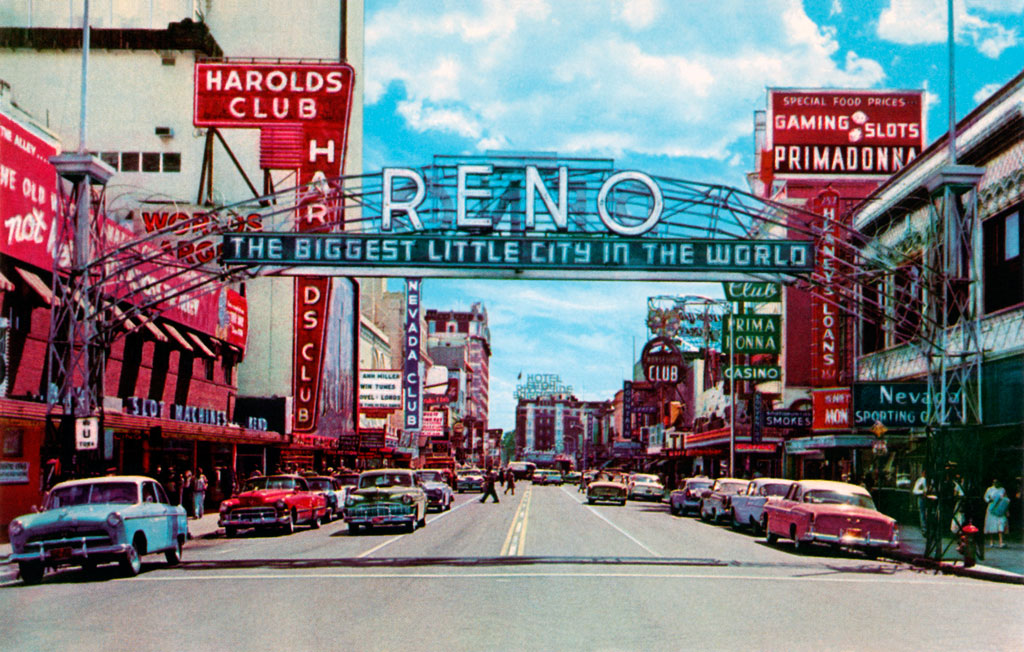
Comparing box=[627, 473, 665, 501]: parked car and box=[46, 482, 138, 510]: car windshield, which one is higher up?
box=[46, 482, 138, 510]: car windshield

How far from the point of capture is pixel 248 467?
167 ft

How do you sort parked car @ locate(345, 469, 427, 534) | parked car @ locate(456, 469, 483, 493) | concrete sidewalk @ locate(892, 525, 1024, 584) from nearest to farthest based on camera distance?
concrete sidewalk @ locate(892, 525, 1024, 584) < parked car @ locate(345, 469, 427, 534) < parked car @ locate(456, 469, 483, 493)

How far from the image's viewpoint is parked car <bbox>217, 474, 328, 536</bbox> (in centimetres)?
2950

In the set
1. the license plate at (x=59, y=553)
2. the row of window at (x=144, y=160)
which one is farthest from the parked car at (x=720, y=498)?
the row of window at (x=144, y=160)

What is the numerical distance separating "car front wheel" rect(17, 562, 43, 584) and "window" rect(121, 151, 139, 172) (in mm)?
37163

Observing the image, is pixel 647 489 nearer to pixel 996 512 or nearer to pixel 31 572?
pixel 996 512

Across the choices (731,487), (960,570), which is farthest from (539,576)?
(731,487)

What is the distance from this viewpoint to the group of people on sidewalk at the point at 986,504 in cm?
2352

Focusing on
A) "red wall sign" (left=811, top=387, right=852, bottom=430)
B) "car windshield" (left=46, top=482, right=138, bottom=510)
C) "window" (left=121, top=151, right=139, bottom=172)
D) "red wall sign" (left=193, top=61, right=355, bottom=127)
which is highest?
"red wall sign" (left=193, top=61, right=355, bottom=127)

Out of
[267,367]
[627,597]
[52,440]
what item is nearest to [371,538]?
[52,440]

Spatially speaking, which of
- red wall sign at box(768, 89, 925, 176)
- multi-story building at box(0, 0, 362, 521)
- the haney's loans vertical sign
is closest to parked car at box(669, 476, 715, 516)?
multi-story building at box(0, 0, 362, 521)

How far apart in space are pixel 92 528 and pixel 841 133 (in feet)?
163

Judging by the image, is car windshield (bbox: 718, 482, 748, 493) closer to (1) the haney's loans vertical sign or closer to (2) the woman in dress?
(2) the woman in dress

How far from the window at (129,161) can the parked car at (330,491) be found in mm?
20736
